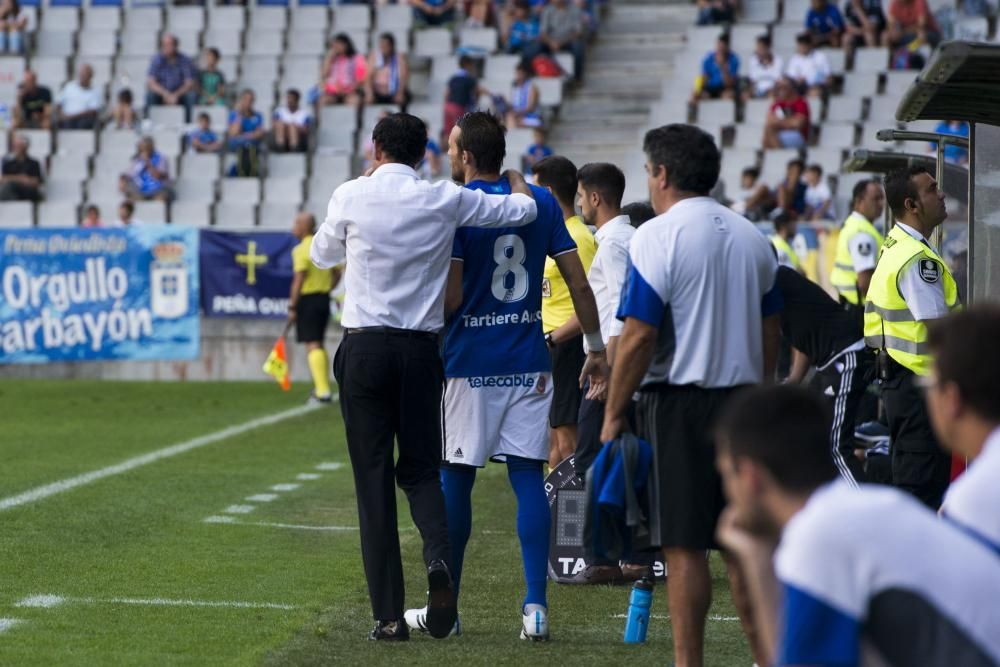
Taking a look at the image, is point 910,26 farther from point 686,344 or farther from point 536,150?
point 686,344

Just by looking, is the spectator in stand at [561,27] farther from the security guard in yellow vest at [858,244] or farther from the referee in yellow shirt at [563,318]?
the referee in yellow shirt at [563,318]

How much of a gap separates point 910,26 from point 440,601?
65.2 ft

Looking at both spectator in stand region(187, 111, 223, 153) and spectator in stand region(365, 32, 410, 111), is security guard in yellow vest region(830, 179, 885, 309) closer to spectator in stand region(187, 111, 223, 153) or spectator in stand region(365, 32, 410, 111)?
spectator in stand region(365, 32, 410, 111)

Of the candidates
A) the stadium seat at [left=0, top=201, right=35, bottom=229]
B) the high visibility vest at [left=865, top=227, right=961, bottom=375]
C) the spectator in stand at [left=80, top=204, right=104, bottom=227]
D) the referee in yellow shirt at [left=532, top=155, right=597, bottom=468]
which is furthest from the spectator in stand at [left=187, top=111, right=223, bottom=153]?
the high visibility vest at [left=865, top=227, right=961, bottom=375]

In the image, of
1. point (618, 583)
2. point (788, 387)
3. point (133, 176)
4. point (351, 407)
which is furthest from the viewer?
point (133, 176)

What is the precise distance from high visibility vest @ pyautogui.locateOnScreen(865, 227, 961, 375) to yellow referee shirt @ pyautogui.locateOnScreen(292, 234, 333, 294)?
35.8ft

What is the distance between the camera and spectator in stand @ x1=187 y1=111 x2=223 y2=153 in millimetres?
25203

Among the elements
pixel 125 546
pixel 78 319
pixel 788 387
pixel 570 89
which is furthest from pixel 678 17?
pixel 788 387

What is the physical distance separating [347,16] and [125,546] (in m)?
19.8

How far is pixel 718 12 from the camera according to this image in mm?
26062

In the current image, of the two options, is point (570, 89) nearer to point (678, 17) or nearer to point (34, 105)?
point (678, 17)

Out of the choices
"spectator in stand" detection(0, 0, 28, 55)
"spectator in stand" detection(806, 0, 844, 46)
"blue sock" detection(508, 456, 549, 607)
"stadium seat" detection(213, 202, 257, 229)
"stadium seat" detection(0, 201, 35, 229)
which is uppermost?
"spectator in stand" detection(806, 0, 844, 46)

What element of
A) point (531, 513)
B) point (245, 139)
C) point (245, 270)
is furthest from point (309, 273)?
point (531, 513)

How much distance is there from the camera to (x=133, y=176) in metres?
24.3
